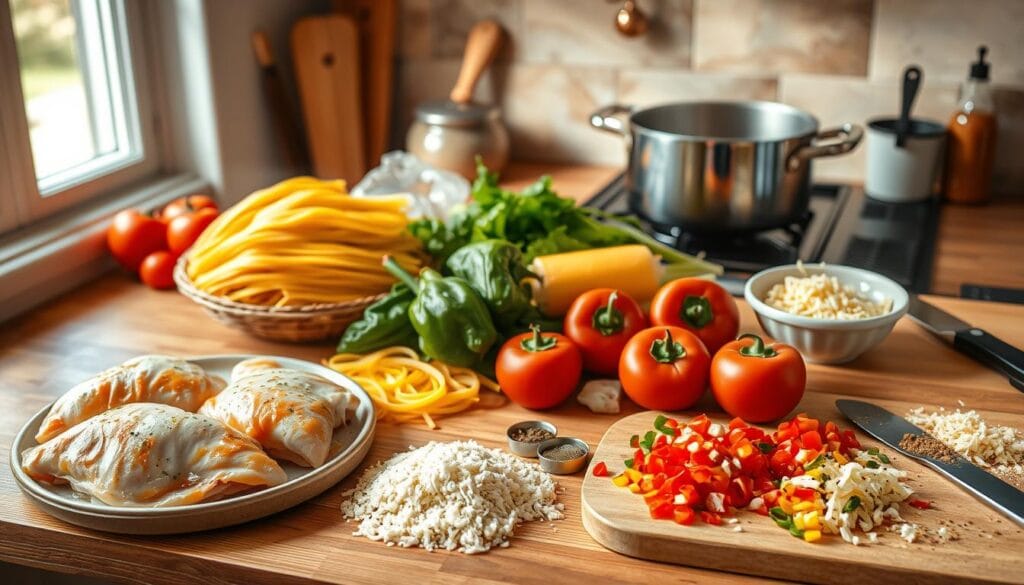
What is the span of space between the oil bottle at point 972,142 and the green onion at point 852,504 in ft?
4.39

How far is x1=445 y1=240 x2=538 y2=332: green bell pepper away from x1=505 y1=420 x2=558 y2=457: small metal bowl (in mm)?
201

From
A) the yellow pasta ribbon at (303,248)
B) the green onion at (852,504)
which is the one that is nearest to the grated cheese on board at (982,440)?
the green onion at (852,504)

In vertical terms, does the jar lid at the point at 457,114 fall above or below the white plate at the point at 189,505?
above

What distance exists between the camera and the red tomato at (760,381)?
128 centimetres

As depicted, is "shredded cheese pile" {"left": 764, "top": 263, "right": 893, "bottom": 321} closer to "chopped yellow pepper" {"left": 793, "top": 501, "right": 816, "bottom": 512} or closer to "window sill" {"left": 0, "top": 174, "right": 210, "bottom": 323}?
"chopped yellow pepper" {"left": 793, "top": 501, "right": 816, "bottom": 512}

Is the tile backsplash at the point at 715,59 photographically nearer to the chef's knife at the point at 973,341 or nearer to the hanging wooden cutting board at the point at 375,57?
the hanging wooden cutting board at the point at 375,57

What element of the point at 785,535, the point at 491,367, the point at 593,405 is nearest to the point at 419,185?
the point at 491,367

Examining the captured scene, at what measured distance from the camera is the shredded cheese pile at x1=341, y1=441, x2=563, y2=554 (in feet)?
3.61

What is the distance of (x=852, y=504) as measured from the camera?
3.52 ft

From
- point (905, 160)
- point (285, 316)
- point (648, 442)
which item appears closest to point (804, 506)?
point (648, 442)

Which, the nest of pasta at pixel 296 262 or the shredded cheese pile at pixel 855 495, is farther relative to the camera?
the nest of pasta at pixel 296 262

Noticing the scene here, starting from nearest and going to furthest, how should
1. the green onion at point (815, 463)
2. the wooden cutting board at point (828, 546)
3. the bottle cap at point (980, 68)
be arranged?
the wooden cutting board at point (828, 546)
the green onion at point (815, 463)
the bottle cap at point (980, 68)

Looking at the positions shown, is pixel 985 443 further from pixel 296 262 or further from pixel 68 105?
pixel 68 105

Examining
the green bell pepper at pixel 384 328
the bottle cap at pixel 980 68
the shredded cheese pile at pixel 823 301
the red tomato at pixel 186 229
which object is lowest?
the green bell pepper at pixel 384 328
